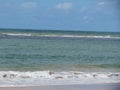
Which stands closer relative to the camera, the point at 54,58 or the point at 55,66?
the point at 55,66

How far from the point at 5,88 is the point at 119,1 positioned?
13.6 feet

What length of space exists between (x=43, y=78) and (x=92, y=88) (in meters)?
2.06

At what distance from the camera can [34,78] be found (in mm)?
8461

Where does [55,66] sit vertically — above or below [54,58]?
above

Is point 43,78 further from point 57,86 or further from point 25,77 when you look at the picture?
point 57,86

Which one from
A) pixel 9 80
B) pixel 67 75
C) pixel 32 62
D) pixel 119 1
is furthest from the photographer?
pixel 32 62

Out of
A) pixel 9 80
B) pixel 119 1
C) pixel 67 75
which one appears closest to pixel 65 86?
pixel 9 80

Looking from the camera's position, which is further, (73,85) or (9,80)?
(9,80)

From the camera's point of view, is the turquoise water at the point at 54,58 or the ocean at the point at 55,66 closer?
the ocean at the point at 55,66

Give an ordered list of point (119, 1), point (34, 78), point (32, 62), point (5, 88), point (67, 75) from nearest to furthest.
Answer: point (119, 1), point (5, 88), point (34, 78), point (67, 75), point (32, 62)

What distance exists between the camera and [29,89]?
6.57 m

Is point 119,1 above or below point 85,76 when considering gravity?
above

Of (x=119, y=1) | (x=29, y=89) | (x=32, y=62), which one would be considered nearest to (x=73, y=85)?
(x=29, y=89)

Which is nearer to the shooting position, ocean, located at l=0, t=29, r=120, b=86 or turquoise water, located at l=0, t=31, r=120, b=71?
ocean, located at l=0, t=29, r=120, b=86
